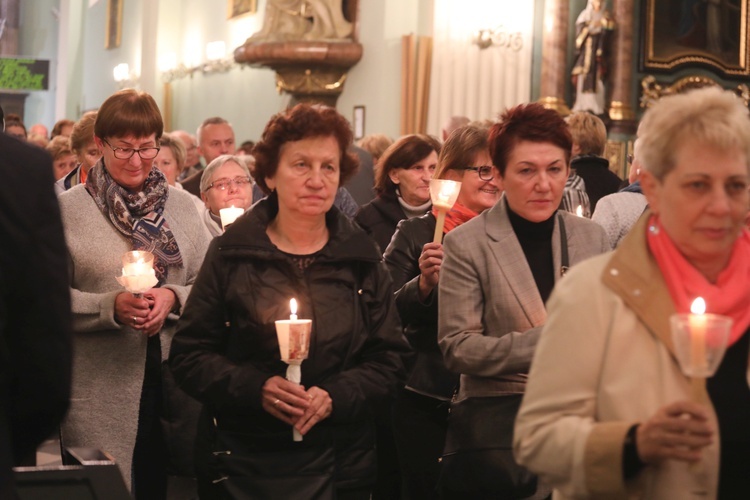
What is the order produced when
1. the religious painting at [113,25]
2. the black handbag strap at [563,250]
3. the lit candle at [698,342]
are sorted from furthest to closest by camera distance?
the religious painting at [113,25]
the black handbag strap at [563,250]
the lit candle at [698,342]

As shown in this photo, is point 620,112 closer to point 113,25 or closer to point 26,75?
point 113,25

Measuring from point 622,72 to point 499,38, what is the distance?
1623 mm

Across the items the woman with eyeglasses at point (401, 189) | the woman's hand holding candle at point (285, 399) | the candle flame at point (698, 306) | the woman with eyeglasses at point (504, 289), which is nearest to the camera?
the candle flame at point (698, 306)

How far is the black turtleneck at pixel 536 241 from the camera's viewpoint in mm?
3734

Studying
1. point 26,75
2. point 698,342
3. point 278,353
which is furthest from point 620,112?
point 26,75

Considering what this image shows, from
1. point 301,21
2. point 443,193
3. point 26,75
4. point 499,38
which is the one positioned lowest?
point 443,193

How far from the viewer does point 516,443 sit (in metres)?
2.49

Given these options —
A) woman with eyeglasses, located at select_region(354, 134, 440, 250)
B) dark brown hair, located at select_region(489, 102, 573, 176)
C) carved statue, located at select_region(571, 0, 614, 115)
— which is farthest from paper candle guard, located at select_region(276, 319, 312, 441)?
carved statue, located at select_region(571, 0, 614, 115)

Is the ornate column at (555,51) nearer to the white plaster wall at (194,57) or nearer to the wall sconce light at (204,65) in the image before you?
the white plaster wall at (194,57)

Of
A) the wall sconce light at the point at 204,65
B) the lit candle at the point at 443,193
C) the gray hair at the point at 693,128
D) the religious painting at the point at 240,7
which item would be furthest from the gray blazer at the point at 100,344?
the wall sconce light at the point at 204,65

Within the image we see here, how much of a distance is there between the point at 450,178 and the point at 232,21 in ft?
47.8

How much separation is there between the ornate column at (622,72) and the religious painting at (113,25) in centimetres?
1429

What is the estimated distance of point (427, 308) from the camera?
170 inches

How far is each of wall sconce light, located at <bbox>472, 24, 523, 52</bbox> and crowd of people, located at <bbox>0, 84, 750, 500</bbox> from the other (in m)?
7.37
